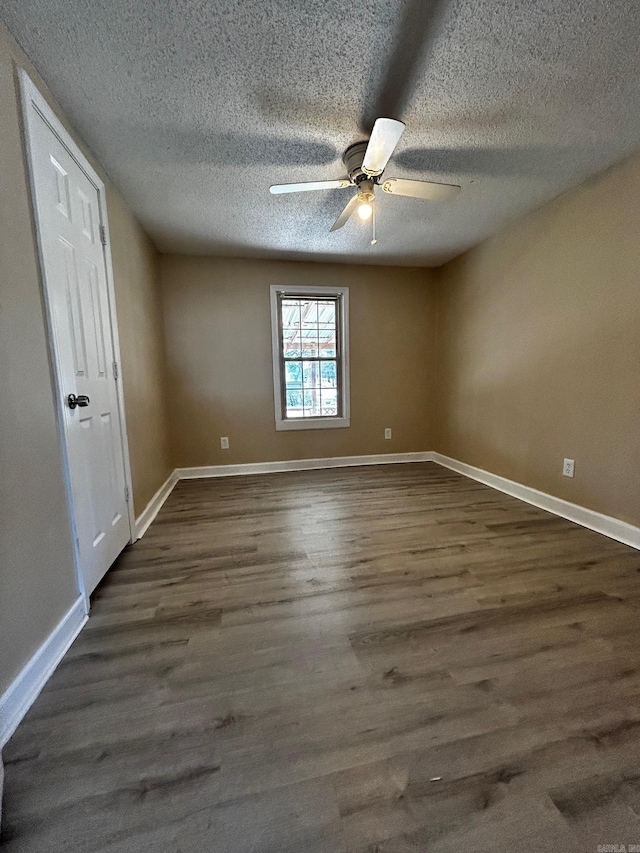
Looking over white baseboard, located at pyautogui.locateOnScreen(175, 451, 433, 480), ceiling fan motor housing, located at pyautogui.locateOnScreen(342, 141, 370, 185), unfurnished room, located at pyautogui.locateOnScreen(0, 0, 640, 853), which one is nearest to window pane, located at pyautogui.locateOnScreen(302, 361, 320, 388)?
white baseboard, located at pyautogui.locateOnScreen(175, 451, 433, 480)

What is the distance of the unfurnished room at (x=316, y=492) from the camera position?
844 millimetres

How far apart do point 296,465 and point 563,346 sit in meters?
2.69

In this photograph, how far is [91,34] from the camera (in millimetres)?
1201

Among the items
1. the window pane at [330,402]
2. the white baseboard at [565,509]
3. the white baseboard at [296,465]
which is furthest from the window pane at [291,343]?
the white baseboard at [565,509]

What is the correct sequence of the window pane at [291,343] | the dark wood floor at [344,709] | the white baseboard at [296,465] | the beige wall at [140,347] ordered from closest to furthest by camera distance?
the dark wood floor at [344,709] → the beige wall at [140,347] → the white baseboard at [296,465] → the window pane at [291,343]

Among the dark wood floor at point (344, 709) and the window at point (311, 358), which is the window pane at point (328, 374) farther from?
the dark wood floor at point (344, 709)

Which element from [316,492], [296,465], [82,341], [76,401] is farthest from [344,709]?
[296,465]

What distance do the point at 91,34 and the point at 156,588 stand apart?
2291 mm

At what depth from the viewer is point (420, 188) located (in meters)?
1.82

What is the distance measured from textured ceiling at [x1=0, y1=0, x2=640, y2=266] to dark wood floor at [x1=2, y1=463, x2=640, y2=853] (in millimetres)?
2275

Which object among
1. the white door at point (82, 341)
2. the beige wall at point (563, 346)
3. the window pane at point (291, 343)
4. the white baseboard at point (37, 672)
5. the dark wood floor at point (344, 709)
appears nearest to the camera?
the dark wood floor at point (344, 709)

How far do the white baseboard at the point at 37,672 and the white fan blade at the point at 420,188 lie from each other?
2.52 m

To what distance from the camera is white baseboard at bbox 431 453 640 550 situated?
6.64 feet

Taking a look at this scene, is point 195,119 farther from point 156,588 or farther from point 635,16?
point 156,588
